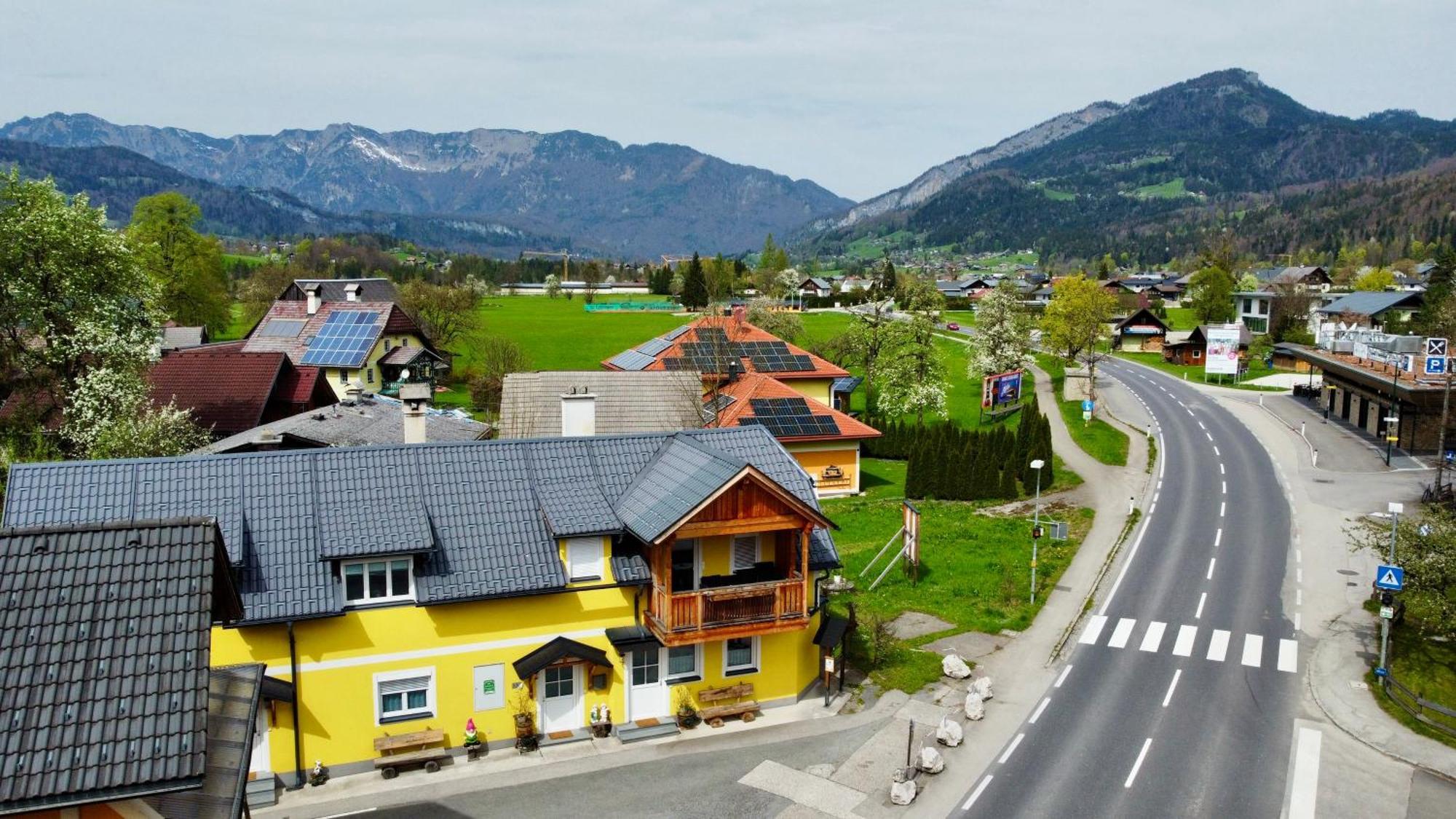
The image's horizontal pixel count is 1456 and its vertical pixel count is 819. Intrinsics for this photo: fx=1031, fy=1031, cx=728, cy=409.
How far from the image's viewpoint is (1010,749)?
2600cm

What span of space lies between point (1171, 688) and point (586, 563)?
17.2 meters

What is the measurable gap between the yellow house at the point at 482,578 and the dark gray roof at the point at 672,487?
0.25 feet

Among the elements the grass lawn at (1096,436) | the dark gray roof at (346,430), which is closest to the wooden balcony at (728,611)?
the dark gray roof at (346,430)

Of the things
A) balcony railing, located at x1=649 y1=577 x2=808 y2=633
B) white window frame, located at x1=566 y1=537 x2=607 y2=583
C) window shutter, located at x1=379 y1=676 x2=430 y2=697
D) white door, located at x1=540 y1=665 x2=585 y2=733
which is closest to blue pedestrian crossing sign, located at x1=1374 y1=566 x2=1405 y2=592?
balcony railing, located at x1=649 y1=577 x2=808 y2=633

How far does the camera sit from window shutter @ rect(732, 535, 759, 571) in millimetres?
27938

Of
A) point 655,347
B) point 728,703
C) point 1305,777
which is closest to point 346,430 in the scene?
point 728,703

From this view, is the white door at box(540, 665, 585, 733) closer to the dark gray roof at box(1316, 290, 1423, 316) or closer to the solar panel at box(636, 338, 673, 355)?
the solar panel at box(636, 338, 673, 355)

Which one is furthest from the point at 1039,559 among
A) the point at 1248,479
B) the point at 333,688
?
the point at 333,688

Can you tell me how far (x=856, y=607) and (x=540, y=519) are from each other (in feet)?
45.1

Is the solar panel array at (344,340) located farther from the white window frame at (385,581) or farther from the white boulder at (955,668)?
Result: the white boulder at (955,668)

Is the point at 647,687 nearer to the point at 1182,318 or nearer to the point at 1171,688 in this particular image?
the point at 1171,688

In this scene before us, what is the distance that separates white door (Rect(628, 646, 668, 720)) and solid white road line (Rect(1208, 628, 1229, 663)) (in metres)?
17.2

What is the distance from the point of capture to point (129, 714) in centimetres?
1179

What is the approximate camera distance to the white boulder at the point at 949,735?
25969mm
